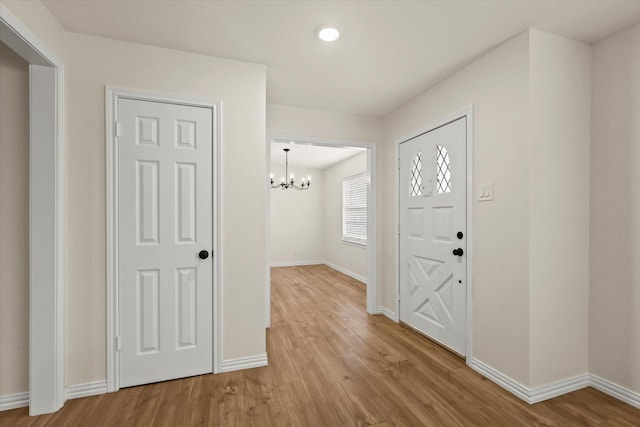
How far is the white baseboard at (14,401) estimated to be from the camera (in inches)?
71.9

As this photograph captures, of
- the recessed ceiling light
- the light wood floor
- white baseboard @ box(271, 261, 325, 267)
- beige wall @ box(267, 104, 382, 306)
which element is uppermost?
the recessed ceiling light

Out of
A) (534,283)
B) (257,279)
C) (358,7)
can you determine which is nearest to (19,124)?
(257,279)

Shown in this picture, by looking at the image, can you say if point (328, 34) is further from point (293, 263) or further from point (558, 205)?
point (293, 263)

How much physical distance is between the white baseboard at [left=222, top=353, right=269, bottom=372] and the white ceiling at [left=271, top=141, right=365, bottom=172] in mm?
3445

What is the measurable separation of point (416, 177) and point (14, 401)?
3615 mm

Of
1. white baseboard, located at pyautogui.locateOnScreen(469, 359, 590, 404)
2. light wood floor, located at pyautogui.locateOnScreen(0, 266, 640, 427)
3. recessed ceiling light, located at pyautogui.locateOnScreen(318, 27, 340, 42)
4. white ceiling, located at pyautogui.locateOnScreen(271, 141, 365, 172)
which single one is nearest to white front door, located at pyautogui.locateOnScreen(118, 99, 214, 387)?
light wood floor, located at pyautogui.locateOnScreen(0, 266, 640, 427)

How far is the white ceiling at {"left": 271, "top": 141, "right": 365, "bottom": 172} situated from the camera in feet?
17.4

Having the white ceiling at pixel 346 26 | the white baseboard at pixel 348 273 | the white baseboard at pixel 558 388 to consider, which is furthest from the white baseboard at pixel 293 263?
the white baseboard at pixel 558 388

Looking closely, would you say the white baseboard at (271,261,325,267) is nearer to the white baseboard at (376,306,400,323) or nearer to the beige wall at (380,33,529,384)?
the white baseboard at (376,306,400,323)

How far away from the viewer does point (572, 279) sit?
2.08 metres

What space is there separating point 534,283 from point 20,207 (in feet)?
11.2

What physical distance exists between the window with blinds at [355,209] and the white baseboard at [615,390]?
3.69m

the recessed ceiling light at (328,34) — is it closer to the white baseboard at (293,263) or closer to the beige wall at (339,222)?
the beige wall at (339,222)

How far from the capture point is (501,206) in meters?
2.12
